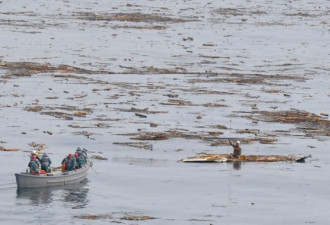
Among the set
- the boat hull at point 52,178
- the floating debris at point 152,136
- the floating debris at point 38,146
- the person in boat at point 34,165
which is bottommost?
the boat hull at point 52,178

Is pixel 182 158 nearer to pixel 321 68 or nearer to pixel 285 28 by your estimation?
pixel 321 68

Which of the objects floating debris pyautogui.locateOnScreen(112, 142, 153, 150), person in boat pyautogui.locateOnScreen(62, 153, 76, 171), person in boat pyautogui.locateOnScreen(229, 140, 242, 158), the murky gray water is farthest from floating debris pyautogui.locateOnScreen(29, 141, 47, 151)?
person in boat pyautogui.locateOnScreen(229, 140, 242, 158)

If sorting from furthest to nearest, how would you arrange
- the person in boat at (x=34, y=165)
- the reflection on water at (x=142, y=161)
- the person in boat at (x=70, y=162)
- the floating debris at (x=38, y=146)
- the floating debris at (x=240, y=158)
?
the floating debris at (x=38, y=146) → the floating debris at (x=240, y=158) → the reflection on water at (x=142, y=161) → the person in boat at (x=70, y=162) → the person in boat at (x=34, y=165)

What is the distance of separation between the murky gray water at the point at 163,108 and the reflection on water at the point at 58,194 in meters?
0.11

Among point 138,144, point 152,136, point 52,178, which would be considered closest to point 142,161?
point 138,144

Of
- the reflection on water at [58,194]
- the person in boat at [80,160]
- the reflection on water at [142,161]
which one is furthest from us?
the reflection on water at [142,161]

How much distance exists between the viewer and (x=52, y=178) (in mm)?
53062

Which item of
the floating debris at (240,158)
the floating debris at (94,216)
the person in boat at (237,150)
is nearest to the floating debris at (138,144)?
the floating debris at (240,158)

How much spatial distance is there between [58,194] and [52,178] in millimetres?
1484

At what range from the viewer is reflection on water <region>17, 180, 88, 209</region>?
4988 cm

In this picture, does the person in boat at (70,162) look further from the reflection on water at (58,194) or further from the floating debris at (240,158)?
the floating debris at (240,158)

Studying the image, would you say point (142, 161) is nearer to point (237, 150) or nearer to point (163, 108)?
point (237, 150)

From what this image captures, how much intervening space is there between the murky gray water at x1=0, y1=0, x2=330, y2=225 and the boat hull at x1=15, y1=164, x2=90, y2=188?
44cm

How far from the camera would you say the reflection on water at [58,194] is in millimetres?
49875
